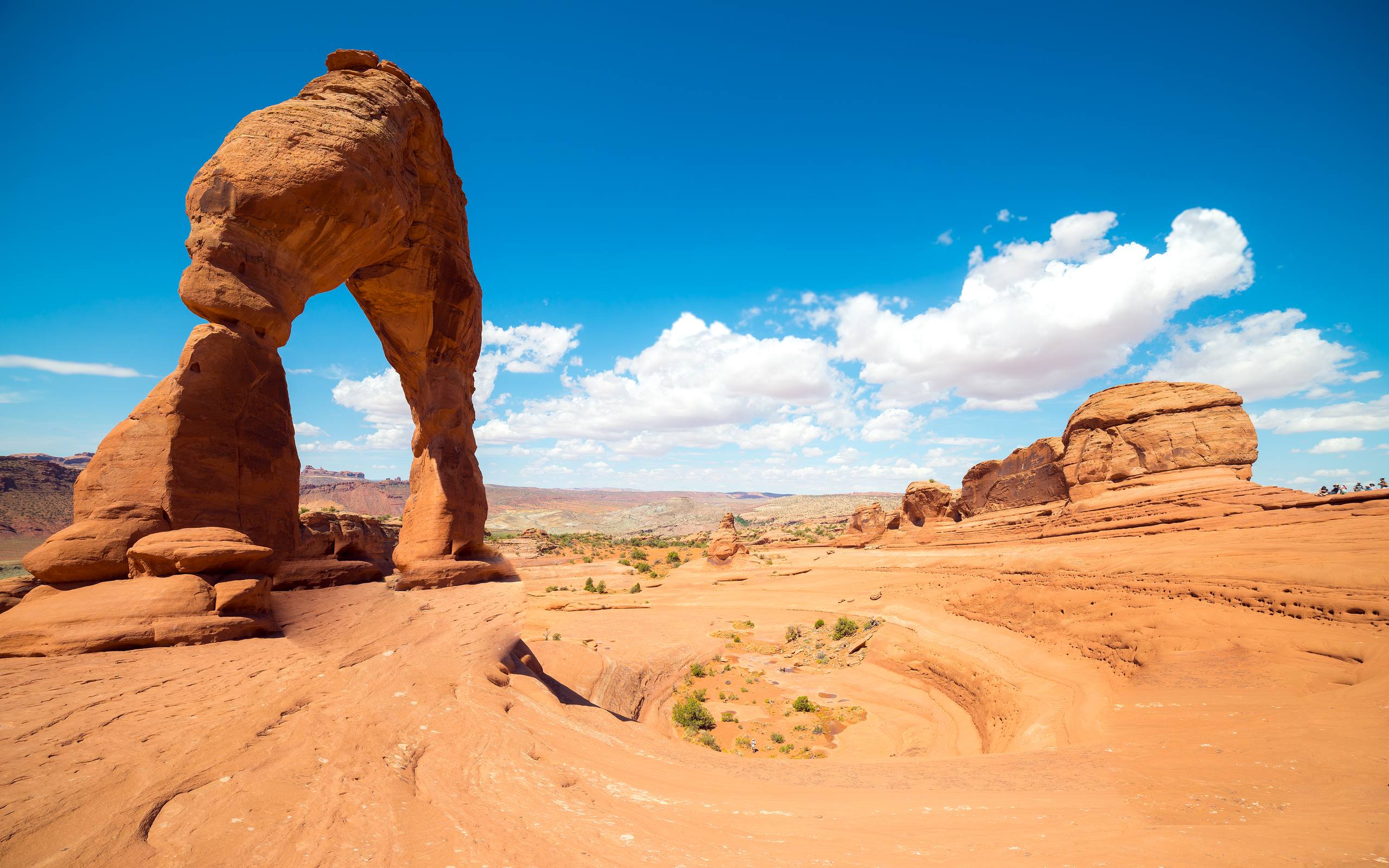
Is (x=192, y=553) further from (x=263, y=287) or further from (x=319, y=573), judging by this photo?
(x=263, y=287)

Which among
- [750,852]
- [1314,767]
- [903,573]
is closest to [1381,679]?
[1314,767]

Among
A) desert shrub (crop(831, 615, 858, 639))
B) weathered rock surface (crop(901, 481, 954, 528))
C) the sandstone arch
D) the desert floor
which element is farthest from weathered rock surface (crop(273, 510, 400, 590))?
weathered rock surface (crop(901, 481, 954, 528))

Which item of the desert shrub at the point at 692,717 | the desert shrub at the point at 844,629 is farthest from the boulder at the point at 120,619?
the desert shrub at the point at 844,629

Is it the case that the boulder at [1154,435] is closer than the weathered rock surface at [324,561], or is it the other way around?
the weathered rock surface at [324,561]

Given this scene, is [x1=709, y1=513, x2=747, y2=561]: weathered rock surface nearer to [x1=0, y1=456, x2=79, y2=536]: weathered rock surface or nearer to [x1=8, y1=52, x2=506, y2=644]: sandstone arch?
[x1=8, y1=52, x2=506, y2=644]: sandstone arch

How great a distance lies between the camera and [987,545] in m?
27.3

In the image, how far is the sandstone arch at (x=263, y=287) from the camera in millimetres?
6941

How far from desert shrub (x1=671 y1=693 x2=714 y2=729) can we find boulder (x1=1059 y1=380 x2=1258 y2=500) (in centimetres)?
2468

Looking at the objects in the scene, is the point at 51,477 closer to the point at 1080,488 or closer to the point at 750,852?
the point at 750,852

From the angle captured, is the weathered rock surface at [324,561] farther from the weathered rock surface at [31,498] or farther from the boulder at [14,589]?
the weathered rock surface at [31,498]

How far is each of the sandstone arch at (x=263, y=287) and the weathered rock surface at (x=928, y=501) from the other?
39771mm

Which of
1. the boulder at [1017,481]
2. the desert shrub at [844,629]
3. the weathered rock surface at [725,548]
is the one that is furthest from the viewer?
the weathered rock surface at [725,548]

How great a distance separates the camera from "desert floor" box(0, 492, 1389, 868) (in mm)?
3340

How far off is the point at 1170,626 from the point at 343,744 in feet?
50.2
